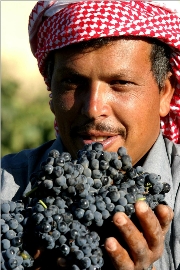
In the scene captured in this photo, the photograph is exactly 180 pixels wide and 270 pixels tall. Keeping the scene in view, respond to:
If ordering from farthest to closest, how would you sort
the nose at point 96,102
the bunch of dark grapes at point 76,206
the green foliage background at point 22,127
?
1. the green foliage background at point 22,127
2. the nose at point 96,102
3. the bunch of dark grapes at point 76,206

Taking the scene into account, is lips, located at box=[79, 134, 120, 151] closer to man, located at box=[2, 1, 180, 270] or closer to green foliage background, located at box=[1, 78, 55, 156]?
man, located at box=[2, 1, 180, 270]

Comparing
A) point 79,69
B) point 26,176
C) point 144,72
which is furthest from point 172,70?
point 26,176

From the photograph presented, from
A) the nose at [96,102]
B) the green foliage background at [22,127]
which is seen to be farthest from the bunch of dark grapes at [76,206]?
the green foliage background at [22,127]

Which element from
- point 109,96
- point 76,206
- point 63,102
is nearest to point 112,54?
point 109,96

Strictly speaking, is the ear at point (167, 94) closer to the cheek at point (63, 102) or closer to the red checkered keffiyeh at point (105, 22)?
the red checkered keffiyeh at point (105, 22)

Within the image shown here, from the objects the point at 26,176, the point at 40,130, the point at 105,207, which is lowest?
the point at 40,130

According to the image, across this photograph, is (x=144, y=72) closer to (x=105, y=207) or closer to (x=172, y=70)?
(x=172, y=70)

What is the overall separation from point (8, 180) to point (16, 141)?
12.5 ft

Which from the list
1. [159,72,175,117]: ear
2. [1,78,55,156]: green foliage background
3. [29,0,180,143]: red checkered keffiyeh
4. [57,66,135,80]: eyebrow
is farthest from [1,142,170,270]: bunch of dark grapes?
[1,78,55,156]: green foliage background

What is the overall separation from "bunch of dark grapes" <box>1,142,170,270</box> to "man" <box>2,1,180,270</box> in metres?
0.62

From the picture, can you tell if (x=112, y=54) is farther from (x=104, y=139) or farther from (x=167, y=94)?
(x=167, y=94)

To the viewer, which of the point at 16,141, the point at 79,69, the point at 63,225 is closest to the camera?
the point at 63,225

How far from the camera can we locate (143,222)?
2311 mm

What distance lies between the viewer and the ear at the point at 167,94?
3391 millimetres
